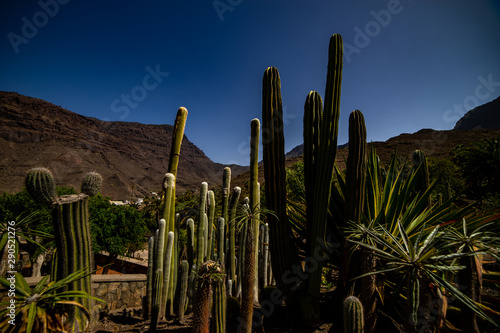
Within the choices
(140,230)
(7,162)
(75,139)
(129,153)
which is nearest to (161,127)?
(129,153)

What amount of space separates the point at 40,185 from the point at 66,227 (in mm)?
472

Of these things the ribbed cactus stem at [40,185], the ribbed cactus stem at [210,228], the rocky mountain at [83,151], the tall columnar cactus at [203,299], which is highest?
the rocky mountain at [83,151]

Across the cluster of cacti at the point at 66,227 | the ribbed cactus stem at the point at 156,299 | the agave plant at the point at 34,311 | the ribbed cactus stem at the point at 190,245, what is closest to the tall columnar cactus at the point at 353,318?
the agave plant at the point at 34,311

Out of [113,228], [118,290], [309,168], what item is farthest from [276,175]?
[113,228]

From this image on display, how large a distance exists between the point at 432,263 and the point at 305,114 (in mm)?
2590

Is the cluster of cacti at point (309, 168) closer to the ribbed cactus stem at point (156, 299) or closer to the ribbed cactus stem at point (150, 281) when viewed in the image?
the ribbed cactus stem at point (156, 299)

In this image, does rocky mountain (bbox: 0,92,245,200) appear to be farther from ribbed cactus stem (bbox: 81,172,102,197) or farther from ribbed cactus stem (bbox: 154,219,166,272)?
ribbed cactus stem (bbox: 81,172,102,197)

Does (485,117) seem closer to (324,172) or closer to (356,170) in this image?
(356,170)

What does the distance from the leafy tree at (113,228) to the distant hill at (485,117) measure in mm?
124233

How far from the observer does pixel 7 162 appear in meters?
80.8

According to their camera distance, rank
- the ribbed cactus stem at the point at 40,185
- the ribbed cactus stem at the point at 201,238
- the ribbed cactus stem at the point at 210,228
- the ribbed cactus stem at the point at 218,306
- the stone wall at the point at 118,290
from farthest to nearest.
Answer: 1. the stone wall at the point at 118,290
2. the ribbed cactus stem at the point at 210,228
3. the ribbed cactus stem at the point at 201,238
4. the ribbed cactus stem at the point at 218,306
5. the ribbed cactus stem at the point at 40,185

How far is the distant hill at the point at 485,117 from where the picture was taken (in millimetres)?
97188

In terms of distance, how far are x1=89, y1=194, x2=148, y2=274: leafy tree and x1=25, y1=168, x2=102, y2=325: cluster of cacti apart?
1185 centimetres

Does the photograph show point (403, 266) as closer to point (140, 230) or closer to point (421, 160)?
point (421, 160)
